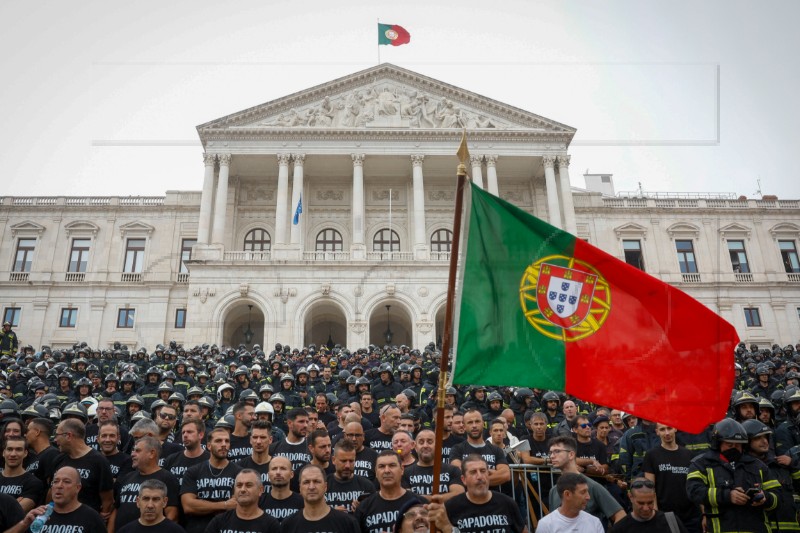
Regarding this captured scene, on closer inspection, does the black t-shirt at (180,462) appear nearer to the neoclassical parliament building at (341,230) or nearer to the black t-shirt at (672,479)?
the black t-shirt at (672,479)

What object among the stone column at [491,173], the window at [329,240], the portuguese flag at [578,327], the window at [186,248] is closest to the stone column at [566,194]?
the stone column at [491,173]

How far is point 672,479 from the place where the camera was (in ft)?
24.0

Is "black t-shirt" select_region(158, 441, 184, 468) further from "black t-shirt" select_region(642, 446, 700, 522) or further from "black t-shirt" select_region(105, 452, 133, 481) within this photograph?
"black t-shirt" select_region(642, 446, 700, 522)

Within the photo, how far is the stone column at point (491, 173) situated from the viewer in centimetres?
3706

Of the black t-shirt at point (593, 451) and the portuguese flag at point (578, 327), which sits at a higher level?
the portuguese flag at point (578, 327)

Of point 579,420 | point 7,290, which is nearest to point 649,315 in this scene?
point 579,420

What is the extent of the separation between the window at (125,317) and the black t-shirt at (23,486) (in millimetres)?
35610

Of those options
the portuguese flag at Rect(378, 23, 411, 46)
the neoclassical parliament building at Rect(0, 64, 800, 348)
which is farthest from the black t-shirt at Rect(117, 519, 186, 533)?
the portuguese flag at Rect(378, 23, 411, 46)

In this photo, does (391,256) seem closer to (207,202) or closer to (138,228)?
(207,202)

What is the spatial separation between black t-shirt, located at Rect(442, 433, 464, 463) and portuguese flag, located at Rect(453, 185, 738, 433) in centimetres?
340

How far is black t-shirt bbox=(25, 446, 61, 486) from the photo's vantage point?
6906 mm

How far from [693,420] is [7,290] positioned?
1767 inches

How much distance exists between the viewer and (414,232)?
37.7 meters

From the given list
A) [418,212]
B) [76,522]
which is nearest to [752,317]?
[418,212]
